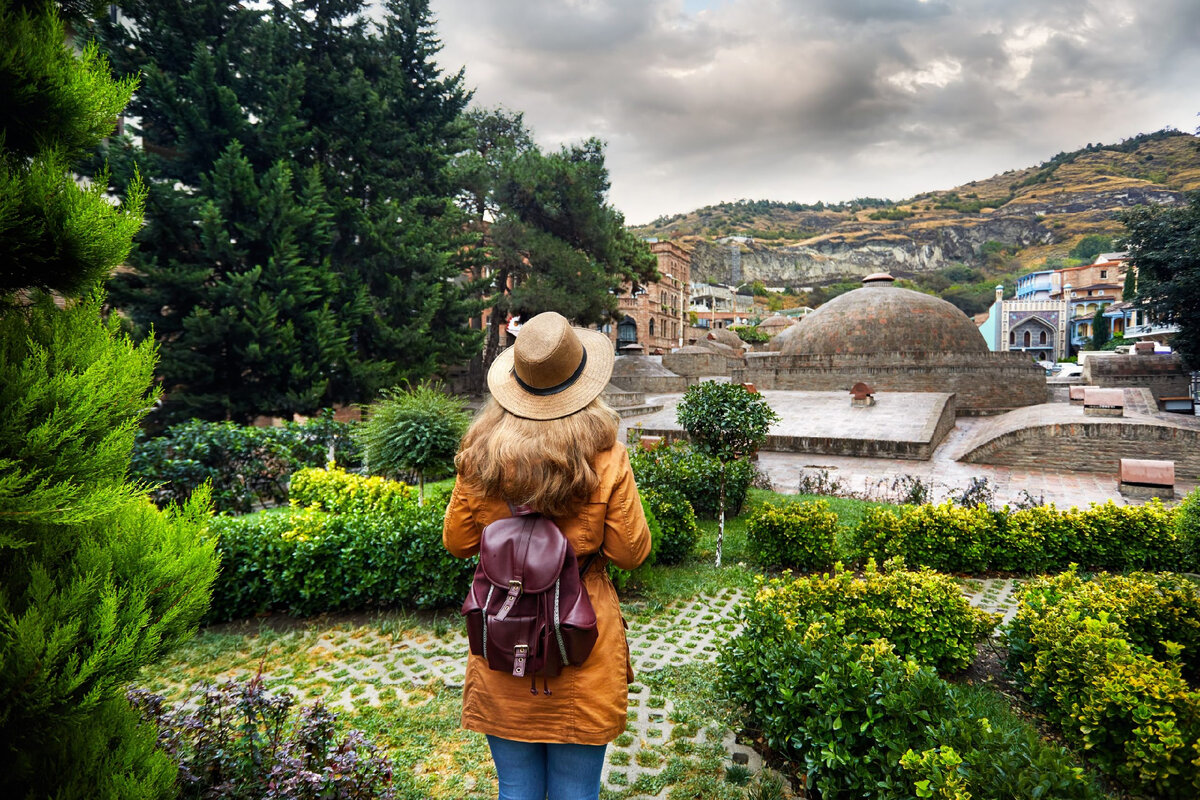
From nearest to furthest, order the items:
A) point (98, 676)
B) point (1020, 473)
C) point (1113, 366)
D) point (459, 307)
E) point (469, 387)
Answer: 1. point (98, 676)
2. point (1020, 473)
3. point (459, 307)
4. point (1113, 366)
5. point (469, 387)

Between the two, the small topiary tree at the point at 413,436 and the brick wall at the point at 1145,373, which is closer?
the small topiary tree at the point at 413,436

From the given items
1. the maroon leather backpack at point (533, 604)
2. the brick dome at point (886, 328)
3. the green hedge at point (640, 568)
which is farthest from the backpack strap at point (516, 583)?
the brick dome at point (886, 328)

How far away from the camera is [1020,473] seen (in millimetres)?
12094

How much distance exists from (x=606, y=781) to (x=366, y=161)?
18364mm

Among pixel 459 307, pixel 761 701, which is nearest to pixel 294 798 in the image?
pixel 761 701

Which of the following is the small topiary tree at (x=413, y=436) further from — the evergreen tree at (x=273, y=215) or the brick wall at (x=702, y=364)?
the brick wall at (x=702, y=364)

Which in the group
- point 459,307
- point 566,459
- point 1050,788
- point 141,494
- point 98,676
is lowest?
point 1050,788

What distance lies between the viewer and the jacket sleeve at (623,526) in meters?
1.83

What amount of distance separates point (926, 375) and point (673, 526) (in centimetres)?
2018

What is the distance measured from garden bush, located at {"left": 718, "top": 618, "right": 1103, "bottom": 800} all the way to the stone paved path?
0.44 meters

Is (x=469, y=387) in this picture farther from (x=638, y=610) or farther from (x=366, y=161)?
(x=638, y=610)

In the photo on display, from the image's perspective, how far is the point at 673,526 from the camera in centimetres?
669

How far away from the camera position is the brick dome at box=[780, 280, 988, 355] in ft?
79.1

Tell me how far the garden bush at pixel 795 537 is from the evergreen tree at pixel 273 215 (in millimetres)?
11591
